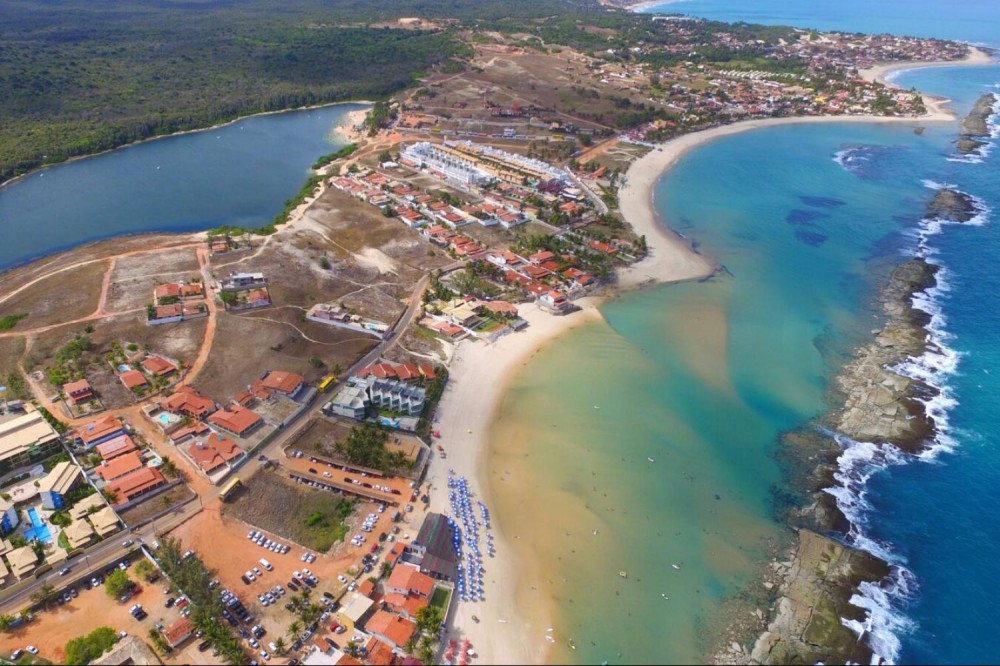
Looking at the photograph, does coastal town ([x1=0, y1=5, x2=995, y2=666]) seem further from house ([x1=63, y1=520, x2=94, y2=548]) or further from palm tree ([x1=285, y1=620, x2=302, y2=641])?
house ([x1=63, y1=520, x2=94, y2=548])

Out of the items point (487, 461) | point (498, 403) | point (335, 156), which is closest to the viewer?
point (487, 461)

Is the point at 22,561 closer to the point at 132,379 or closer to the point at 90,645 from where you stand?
the point at 90,645

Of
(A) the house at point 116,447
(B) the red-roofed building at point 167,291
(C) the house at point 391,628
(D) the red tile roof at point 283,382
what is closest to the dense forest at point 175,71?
(B) the red-roofed building at point 167,291

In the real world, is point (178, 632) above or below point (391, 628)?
above

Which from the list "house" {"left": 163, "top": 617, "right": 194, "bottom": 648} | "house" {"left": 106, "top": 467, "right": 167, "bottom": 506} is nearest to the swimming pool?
"house" {"left": 106, "top": 467, "right": 167, "bottom": 506}

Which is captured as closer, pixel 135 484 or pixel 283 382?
pixel 135 484

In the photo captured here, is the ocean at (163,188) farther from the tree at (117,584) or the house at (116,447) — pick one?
the tree at (117,584)

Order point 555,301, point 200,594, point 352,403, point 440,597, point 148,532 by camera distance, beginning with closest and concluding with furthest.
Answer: point 200,594 < point 440,597 < point 148,532 < point 352,403 < point 555,301

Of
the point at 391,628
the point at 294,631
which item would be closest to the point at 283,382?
the point at 294,631
